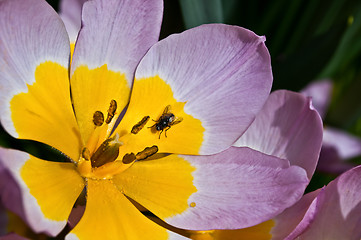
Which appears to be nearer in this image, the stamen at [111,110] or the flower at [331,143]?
the stamen at [111,110]

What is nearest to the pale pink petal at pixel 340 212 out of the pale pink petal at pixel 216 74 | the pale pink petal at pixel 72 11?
the pale pink petal at pixel 216 74

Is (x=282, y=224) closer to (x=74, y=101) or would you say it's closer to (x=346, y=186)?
(x=346, y=186)

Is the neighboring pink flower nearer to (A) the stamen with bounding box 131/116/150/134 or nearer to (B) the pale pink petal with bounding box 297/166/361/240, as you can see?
(B) the pale pink petal with bounding box 297/166/361/240

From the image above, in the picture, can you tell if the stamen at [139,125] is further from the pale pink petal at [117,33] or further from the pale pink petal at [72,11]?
the pale pink petal at [72,11]

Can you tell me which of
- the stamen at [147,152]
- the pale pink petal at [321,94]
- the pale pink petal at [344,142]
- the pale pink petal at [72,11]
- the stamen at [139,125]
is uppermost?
the pale pink petal at [72,11]

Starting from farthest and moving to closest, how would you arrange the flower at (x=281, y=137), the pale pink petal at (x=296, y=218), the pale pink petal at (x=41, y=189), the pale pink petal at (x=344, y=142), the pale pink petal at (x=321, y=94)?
the pale pink petal at (x=321, y=94) → the pale pink petal at (x=344, y=142) → the flower at (x=281, y=137) → the pale pink petal at (x=296, y=218) → the pale pink petal at (x=41, y=189)

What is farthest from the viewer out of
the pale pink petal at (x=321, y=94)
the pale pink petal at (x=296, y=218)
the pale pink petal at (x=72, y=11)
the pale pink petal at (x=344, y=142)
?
the pale pink petal at (x=321, y=94)

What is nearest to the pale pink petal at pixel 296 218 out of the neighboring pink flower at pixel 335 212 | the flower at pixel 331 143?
the neighboring pink flower at pixel 335 212

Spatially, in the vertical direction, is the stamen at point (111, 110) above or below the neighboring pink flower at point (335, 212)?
above
